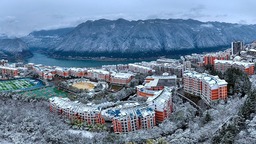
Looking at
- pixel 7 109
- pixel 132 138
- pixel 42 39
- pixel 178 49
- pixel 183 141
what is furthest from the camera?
pixel 42 39

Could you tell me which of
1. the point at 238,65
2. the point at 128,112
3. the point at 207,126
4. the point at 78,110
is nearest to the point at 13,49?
the point at 238,65

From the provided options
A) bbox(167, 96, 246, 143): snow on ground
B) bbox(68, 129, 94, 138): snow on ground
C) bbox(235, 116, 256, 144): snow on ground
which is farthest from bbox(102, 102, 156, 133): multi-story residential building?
bbox(235, 116, 256, 144): snow on ground

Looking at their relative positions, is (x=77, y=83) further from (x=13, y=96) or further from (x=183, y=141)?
(x=183, y=141)

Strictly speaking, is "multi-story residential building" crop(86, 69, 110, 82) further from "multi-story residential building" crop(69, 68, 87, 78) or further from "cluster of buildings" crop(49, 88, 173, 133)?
"cluster of buildings" crop(49, 88, 173, 133)

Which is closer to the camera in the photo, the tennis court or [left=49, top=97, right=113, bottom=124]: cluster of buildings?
[left=49, top=97, right=113, bottom=124]: cluster of buildings

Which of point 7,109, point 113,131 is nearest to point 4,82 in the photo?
point 7,109
